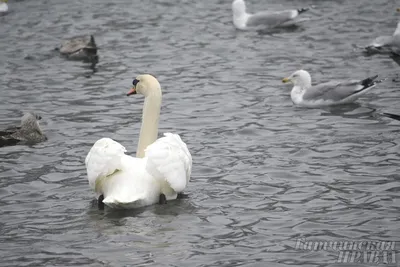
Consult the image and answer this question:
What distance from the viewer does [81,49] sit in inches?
772

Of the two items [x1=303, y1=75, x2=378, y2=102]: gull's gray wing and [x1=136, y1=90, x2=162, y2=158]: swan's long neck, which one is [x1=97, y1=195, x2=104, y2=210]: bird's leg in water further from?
[x1=303, y1=75, x2=378, y2=102]: gull's gray wing

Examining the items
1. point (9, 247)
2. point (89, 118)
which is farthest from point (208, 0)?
point (9, 247)

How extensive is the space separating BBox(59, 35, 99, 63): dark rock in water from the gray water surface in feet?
1.03

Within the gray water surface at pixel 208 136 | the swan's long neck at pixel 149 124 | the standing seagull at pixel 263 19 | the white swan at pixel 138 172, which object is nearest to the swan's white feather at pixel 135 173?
the white swan at pixel 138 172

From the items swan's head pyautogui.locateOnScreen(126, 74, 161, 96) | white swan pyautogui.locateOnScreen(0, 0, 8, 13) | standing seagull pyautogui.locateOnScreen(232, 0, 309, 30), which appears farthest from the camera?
white swan pyautogui.locateOnScreen(0, 0, 8, 13)

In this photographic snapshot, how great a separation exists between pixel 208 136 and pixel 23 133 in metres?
2.82

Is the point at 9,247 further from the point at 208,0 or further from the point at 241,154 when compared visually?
the point at 208,0

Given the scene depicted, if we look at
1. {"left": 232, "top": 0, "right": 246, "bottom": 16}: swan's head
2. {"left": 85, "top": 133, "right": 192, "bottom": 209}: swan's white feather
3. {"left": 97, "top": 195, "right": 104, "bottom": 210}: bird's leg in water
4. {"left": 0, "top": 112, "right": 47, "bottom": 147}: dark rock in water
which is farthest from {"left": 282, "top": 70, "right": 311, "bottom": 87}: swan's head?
{"left": 97, "top": 195, "right": 104, "bottom": 210}: bird's leg in water

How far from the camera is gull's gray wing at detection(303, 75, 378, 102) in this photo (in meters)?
15.4

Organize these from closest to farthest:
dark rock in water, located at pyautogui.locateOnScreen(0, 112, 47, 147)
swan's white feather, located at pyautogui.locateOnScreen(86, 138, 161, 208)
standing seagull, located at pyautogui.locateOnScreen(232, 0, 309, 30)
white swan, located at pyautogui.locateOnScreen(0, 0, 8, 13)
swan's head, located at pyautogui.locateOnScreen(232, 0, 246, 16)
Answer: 1. swan's white feather, located at pyautogui.locateOnScreen(86, 138, 161, 208)
2. dark rock in water, located at pyautogui.locateOnScreen(0, 112, 47, 147)
3. standing seagull, located at pyautogui.locateOnScreen(232, 0, 309, 30)
4. swan's head, located at pyautogui.locateOnScreen(232, 0, 246, 16)
5. white swan, located at pyautogui.locateOnScreen(0, 0, 8, 13)

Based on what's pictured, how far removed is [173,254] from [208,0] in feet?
58.6

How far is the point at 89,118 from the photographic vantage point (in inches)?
586

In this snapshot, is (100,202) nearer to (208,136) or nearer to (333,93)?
(208,136)

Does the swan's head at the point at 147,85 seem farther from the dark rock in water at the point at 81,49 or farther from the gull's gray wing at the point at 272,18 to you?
the gull's gray wing at the point at 272,18
